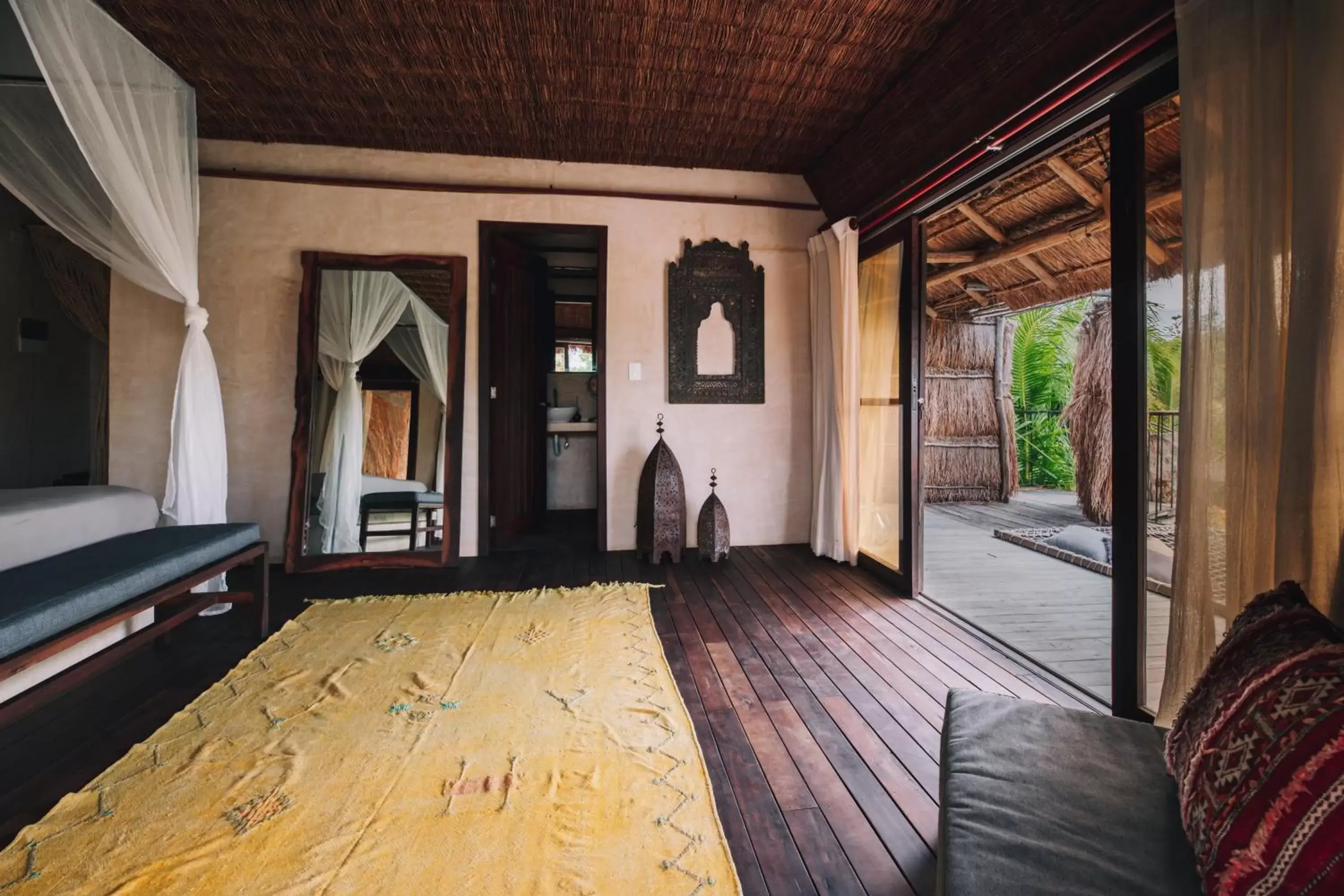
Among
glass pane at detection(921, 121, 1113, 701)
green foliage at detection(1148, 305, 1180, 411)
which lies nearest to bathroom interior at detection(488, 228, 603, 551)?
glass pane at detection(921, 121, 1113, 701)

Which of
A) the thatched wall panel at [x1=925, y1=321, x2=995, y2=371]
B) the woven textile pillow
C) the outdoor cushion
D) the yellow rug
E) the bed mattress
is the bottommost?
the yellow rug

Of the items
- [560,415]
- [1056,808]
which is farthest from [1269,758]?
[560,415]

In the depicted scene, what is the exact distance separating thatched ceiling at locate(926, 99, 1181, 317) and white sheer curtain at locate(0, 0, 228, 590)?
3.66 m

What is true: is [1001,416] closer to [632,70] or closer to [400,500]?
[632,70]

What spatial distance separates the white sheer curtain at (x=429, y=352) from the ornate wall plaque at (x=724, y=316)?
1450 millimetres

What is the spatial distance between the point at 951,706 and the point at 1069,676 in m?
1.25

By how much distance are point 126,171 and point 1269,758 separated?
3.68 metres

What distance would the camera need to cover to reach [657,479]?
336 cm

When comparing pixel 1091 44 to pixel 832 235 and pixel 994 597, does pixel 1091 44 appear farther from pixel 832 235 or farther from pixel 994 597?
pixel 994 597

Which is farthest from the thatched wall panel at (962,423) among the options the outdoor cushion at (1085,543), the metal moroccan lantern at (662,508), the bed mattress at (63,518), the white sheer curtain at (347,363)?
the bed mattress at (63,518)

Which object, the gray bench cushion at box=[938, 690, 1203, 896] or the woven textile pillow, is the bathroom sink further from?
the woven textile pillow

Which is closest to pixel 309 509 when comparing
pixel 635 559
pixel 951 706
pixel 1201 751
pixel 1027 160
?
pixel 635 559

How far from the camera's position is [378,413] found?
131 inches

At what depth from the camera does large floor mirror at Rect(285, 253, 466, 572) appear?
3223 mm
